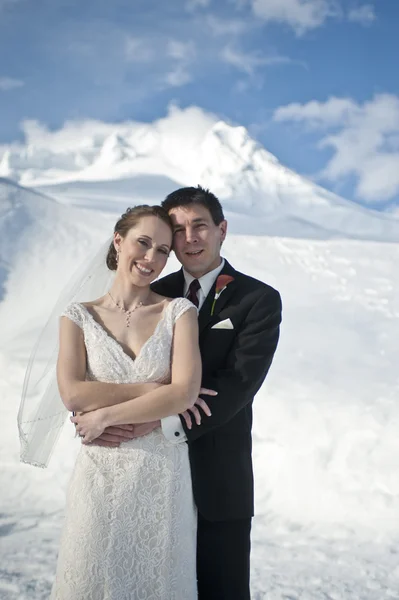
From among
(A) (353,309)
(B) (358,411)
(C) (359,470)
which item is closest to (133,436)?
(C) (359,470)

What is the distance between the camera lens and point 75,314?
2.04 meters

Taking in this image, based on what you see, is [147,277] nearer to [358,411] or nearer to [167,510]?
[167,510]

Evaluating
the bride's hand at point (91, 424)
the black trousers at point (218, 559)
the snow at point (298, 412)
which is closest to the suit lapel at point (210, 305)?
the bride's hand at point (91, 424)

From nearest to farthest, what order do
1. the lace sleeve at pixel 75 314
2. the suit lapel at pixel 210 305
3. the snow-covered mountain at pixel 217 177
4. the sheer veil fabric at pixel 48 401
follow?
the lace sleeve at pixel 75 314
the suit lapel at pixel 210 305
the sheer veil fabric at pixel 48 401
the snow-covered mountain at pixel 217 177

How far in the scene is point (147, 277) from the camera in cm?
205

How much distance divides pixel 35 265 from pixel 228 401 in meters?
6.31

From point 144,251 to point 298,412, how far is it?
3850mm

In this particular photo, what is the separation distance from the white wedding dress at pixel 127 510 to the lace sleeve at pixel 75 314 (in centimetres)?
5

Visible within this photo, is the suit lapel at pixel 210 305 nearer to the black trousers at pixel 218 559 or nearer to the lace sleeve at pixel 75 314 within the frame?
the lace sleeve at pixel 75 314

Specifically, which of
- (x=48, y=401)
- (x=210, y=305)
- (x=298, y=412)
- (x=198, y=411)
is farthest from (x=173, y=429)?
(x=298, y=412)

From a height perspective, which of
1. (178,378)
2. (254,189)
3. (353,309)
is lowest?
(178,378)

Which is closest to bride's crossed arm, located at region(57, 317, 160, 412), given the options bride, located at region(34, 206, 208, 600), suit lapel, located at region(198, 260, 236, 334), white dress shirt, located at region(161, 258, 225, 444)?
bride, located at region(34, 206, 208, 600)

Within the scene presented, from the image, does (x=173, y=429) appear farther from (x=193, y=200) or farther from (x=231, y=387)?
(x=193, y=200)

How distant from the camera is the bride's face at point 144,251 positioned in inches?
80.4
